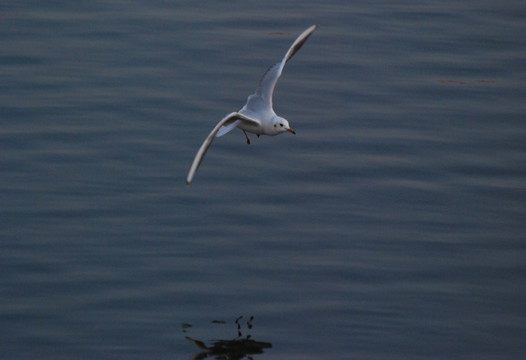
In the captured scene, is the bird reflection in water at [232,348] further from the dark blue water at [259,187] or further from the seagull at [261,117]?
the seagull at [261,117]

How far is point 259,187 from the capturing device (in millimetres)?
15492

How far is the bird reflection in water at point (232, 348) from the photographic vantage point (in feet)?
39.5

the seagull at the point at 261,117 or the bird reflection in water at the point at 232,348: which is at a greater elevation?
the seagull at the point at 261,117

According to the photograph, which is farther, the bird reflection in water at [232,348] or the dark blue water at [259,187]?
the dark blue water at [259,187]

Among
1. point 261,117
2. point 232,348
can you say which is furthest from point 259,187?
point 232,348

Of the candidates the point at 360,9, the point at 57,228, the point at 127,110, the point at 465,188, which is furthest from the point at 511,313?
the point at 360,9

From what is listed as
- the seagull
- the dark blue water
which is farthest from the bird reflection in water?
the seagull

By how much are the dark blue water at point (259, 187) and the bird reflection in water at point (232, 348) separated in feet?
0.17

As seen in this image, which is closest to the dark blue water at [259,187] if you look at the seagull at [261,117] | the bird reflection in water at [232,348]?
the bird reflection in water at [232,348]

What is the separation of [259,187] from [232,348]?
3.80 metres

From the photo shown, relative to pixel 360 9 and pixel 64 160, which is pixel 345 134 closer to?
pixel 64 160

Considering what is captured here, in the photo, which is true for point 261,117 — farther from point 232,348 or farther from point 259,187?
point 232,348

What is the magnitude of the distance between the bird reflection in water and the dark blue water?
0.17 feet

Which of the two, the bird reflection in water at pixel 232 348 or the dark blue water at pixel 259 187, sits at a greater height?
the dark blue water at pixel 259 187
